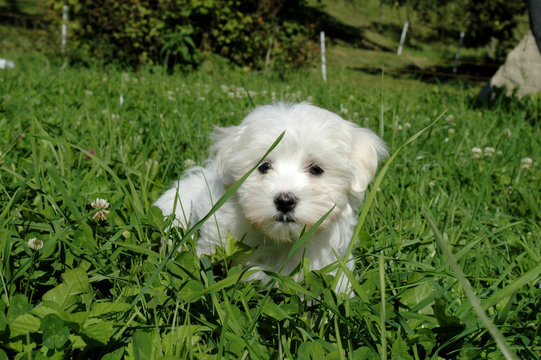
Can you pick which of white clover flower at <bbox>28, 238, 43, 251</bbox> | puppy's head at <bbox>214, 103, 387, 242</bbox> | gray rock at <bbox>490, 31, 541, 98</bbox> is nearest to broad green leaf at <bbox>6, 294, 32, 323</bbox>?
white clover flower at <bbox>28, 238, 43, 251</bbox>

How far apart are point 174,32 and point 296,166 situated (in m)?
8.68

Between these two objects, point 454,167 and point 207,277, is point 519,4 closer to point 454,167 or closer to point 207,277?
point 454,167

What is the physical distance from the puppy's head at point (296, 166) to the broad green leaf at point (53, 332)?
3.25ft

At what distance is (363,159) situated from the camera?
244 cm

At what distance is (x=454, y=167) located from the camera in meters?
3.73

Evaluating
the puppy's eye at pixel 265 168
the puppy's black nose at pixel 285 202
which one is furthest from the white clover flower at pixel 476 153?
the puppy's black nose at pixel 285 202

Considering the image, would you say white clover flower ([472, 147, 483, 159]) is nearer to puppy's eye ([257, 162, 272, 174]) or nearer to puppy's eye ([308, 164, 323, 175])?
puppy's eye ([308, 164, 323, 175])

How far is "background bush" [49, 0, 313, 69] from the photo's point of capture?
9938mm

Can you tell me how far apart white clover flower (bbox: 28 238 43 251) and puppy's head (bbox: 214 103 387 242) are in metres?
0.89

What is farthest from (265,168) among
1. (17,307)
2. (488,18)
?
(488,18)

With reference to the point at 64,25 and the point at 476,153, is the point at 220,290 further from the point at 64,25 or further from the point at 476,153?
the point at 64,25

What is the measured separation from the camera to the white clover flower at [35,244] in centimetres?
175

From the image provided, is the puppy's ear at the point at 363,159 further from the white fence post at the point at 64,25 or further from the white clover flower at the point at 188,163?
the white fence post at the point at 64,25

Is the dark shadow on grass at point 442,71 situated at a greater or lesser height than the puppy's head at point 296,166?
lesser
